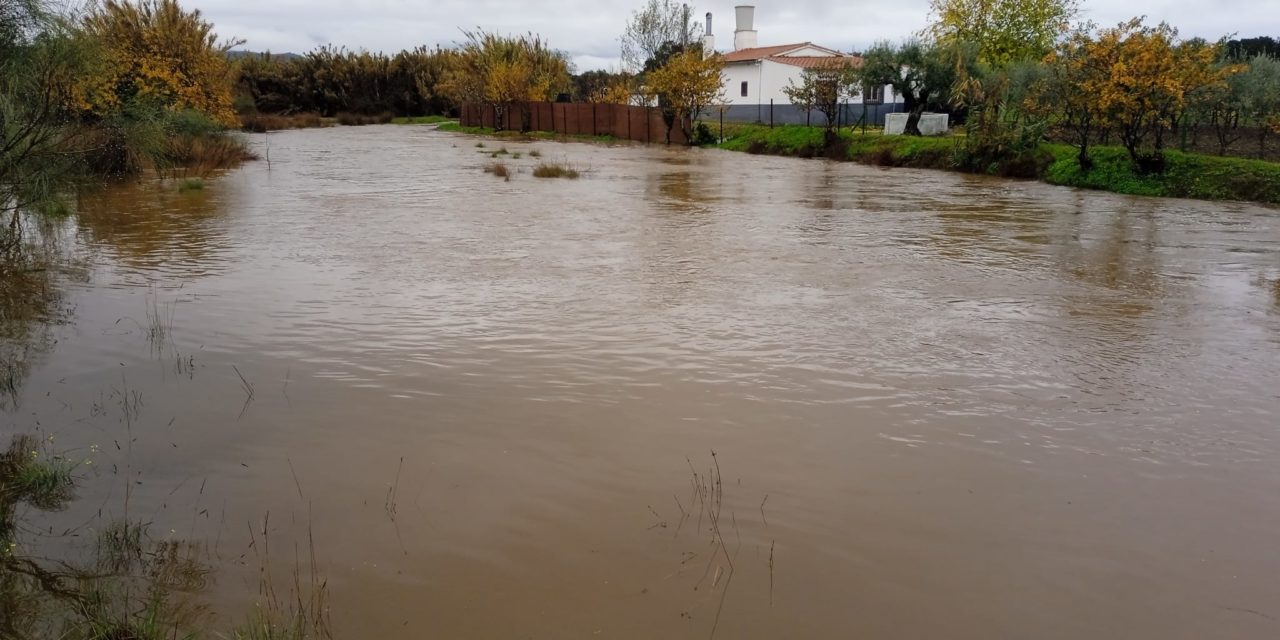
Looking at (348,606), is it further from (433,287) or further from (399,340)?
(433,287)

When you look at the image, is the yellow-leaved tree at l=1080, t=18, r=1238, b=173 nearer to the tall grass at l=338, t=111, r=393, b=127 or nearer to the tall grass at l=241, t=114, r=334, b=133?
the tall grass at l=241, t=114, r=334, b=133

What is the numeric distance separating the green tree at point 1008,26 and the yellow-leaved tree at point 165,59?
28.3 m

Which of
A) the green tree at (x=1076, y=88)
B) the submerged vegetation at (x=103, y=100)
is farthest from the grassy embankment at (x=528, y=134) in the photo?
the green tree at (x=1076, y=88)

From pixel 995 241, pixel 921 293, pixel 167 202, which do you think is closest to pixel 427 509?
pixel 921 293

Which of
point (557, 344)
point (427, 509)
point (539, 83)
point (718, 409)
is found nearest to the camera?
point (427, 509)

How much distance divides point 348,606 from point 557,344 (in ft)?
12.9

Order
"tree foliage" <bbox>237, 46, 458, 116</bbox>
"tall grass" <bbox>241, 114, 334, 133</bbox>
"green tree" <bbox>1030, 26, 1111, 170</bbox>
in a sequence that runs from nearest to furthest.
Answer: "green tree" <bbox>1030, 26, 1111, 170</bbox> → "tall grass" <bbox>241, 114, 334, 133</bbox> → "tree foliage" <bbox>237, 46, 458, 116</bbox>

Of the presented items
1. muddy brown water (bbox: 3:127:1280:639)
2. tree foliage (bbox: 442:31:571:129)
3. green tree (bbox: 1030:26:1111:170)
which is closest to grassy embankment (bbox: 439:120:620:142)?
tree foliage (bbox: 442:31:571:129)

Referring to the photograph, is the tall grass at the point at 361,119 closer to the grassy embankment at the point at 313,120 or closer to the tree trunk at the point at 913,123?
the grassy embankment at the point at 313,120

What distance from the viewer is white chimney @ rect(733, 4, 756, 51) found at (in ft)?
182

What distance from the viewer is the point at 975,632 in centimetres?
374

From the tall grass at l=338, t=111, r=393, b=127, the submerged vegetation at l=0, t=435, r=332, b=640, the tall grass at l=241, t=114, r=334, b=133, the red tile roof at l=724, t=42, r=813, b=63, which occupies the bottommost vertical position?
the submerged vegetation at l=0, t=435, r=332, b=640

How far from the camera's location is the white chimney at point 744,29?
182 feet

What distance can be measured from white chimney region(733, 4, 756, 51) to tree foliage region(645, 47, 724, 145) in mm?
17324
